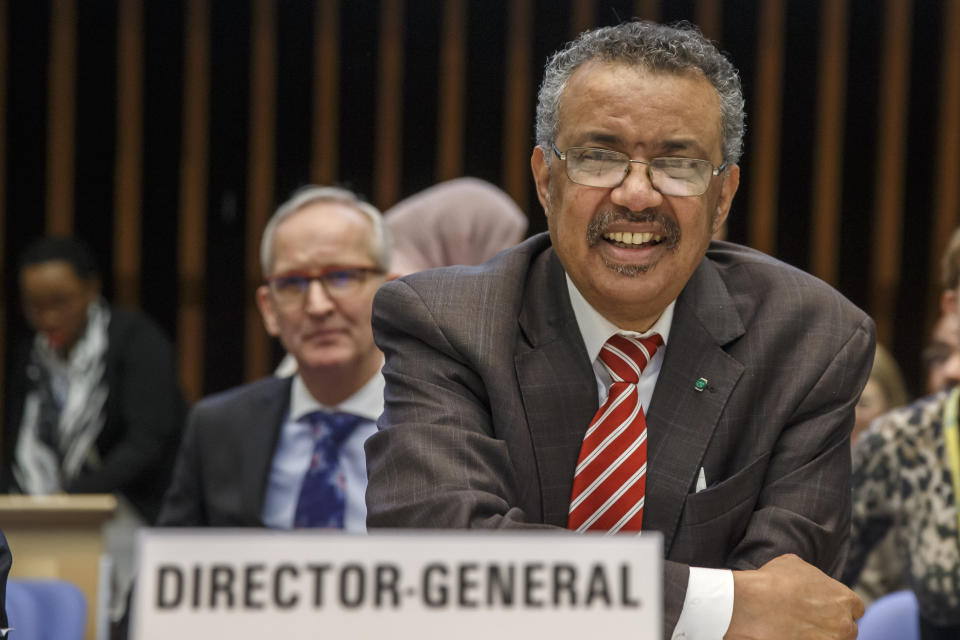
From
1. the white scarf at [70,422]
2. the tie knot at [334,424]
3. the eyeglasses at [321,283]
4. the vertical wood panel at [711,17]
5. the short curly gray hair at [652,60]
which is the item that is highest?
the vertical wood panel at [711,17]

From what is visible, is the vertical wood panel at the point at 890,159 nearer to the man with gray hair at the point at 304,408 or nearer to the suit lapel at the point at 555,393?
the man with gray hair at the point at 304,408

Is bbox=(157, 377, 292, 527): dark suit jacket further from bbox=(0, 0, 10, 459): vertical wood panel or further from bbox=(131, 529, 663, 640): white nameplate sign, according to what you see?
bbox=(0, 0, 10, 459): vertical wood panel

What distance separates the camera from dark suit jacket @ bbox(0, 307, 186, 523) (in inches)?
177

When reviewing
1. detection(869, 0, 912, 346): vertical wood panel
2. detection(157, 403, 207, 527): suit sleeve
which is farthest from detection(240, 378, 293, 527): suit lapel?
detection(869, 0, 912, 346): vertical wood panel

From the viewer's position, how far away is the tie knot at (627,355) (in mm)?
1971

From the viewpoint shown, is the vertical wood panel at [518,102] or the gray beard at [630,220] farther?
the vertical wood panel at [518,102]

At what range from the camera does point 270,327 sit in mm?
3121

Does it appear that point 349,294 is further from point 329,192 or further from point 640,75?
point 640,75

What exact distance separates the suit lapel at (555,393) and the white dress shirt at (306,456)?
92cm

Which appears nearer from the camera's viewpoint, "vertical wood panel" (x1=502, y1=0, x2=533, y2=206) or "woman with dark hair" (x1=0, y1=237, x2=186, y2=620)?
"woman with dark hair" (x1=0, y1=237, x2=186, y2=620)

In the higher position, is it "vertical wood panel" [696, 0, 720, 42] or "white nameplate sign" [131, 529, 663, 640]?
"vertical wood panel" [696, 0, 720, 42]

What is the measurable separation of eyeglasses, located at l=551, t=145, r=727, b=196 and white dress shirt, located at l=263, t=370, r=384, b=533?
3.63ft

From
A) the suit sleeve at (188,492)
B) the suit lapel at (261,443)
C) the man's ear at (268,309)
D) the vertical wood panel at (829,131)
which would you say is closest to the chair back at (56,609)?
the suit sleeve at (188,492)

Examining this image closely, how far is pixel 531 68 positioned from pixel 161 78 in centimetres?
165
